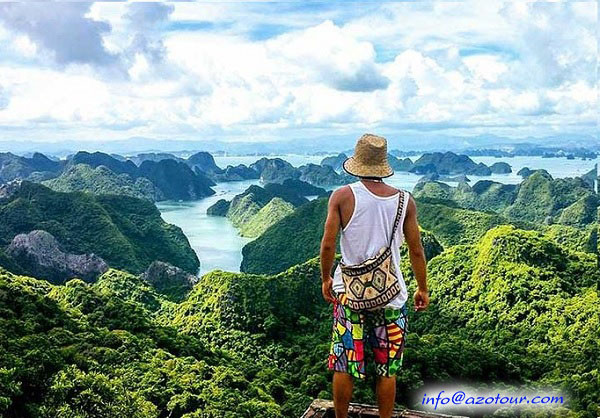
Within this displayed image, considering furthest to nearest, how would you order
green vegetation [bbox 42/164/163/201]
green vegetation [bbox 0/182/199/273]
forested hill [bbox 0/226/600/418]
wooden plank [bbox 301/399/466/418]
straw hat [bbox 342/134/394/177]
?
green vegetation [bbox 42/164/163/201], green vegetation [bbox 0/182/199/273], forested hill [bbox 0/226/600/418], wooden plank [bbox 301/399/466/418], straw hat [bbox 342/134/394/177]

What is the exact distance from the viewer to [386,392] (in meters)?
2.67

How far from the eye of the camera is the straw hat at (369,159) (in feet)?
8.45

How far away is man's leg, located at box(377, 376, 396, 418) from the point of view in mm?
2666

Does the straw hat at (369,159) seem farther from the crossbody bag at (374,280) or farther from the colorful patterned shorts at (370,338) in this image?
the colorful patterned shorts at (370,338)

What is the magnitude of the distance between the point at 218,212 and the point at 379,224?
68161 mm

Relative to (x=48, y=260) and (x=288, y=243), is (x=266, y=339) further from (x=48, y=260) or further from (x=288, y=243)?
(x=288, y=243)

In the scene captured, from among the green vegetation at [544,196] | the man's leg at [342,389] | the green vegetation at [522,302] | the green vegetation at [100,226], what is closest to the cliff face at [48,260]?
the green vegetation at [100,226]

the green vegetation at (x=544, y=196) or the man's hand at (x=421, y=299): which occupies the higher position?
the man's hand at (x=421, y=299)

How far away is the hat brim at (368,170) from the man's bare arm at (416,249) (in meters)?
0.17

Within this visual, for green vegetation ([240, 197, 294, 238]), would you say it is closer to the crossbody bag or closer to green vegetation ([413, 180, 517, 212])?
green vegetation ([413, 180, 517, 212])

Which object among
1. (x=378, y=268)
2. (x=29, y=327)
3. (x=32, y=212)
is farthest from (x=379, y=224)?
(x=32, y=212)

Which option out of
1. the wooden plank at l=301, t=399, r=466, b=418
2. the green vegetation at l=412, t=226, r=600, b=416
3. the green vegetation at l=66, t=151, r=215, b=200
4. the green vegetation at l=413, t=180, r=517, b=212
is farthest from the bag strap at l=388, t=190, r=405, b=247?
the green vegetation at l=66, t=151, r=215, b=200

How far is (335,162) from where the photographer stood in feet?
433

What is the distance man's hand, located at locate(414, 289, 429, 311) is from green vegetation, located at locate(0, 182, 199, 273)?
36.2m
